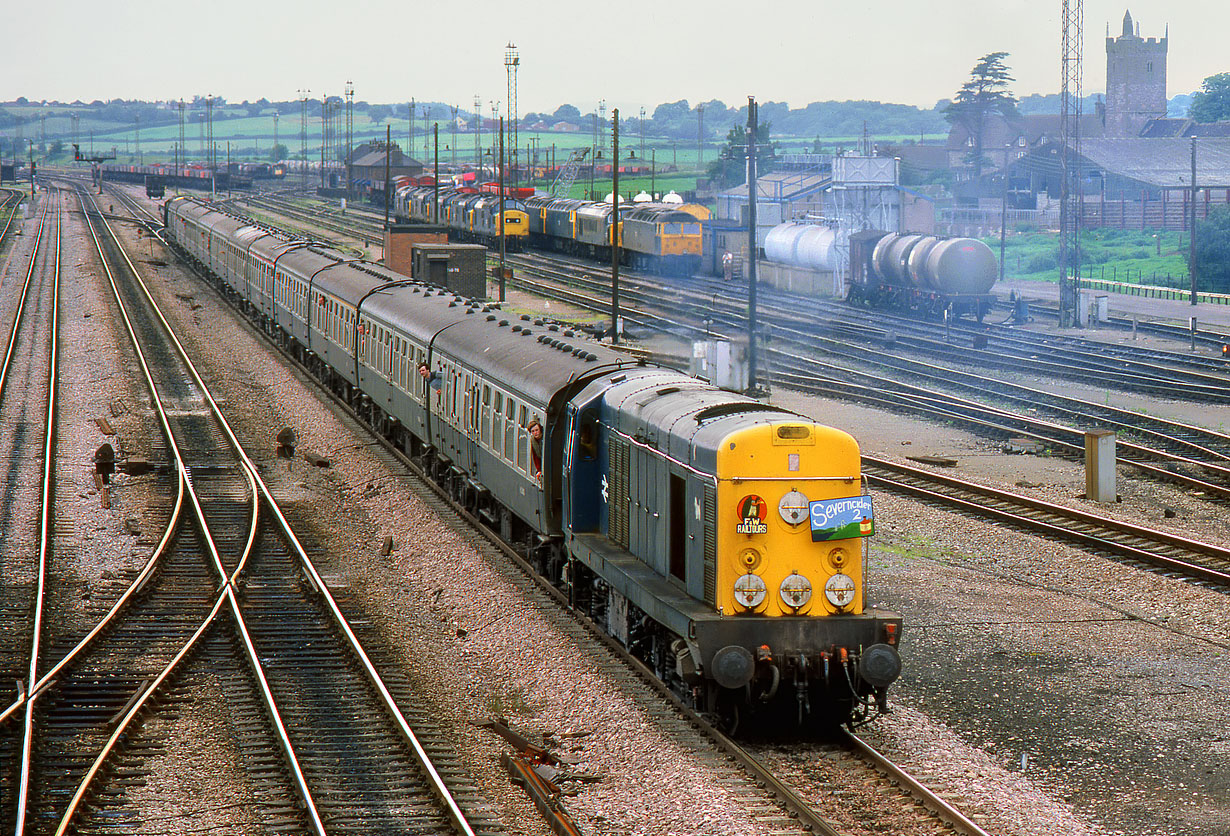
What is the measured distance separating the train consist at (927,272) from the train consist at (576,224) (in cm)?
1382

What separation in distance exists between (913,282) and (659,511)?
43828 millimetres

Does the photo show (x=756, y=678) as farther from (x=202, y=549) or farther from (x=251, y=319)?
(x=251, y=319)

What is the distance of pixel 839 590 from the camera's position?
1325 cm

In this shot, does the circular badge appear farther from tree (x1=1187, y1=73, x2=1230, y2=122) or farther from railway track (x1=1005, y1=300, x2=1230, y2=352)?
tree (x1=1187, y1=73, x2=1230, y2=122)

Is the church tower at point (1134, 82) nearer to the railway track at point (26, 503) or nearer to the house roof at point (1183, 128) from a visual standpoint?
the house roof at point (1183, 128)

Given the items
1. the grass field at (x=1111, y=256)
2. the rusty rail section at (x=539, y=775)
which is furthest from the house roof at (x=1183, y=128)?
the rusty rail section at (x=539, y=775)

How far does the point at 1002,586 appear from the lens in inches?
770

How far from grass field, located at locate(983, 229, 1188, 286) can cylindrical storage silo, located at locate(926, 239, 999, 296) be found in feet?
79.1

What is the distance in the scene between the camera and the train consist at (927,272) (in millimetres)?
53594

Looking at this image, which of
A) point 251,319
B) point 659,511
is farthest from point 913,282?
point 659,511

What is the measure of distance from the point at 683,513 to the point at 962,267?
1653 inches

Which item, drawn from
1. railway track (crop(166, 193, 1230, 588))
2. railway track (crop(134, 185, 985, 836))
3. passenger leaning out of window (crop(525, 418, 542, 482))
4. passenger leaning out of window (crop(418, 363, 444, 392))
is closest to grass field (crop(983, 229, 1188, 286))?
railway track (crop(166, 193, 1230, 588))

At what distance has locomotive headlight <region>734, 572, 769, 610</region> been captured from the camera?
13078 millimetres

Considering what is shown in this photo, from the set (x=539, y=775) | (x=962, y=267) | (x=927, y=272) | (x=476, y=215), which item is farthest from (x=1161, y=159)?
(x=539, y=775)
